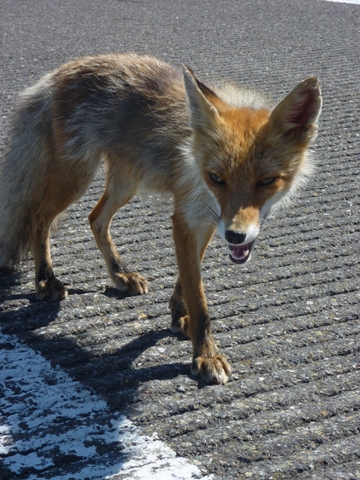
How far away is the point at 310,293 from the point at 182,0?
6850 mm

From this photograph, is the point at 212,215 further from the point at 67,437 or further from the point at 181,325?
the point at 67,437

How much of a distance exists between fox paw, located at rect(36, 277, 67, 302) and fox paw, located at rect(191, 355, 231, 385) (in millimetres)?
863

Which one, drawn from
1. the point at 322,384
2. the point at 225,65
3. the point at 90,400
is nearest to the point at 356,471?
the point at 322,384

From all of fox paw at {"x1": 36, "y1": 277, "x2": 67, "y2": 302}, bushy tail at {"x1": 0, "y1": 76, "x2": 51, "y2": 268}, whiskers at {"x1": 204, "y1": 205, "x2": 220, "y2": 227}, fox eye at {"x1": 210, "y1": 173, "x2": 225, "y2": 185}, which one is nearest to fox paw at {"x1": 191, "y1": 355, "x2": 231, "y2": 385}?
whiskers at {"x1": 204, "y1": 205, "x2": 220, "y2": 227}

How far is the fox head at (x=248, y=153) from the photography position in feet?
8.62

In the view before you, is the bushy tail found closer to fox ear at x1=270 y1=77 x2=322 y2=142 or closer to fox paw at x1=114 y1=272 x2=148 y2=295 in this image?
fox paw at x1=114 y1=272 x2=148 y2=295

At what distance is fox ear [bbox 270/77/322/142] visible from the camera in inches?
106

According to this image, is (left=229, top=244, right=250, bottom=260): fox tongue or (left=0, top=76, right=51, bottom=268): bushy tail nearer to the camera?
(left=229, top=244, right=250, bottom=260): fox tongue

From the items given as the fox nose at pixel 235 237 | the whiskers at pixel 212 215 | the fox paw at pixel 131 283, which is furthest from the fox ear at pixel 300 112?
the fox paw at pixel 131 283

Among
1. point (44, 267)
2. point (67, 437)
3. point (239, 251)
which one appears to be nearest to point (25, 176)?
point (44, 267)

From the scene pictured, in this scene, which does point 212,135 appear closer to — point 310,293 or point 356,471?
point 310,293

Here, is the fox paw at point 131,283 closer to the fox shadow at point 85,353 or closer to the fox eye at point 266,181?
the fox shadow at point 85,353

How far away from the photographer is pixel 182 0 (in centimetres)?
915

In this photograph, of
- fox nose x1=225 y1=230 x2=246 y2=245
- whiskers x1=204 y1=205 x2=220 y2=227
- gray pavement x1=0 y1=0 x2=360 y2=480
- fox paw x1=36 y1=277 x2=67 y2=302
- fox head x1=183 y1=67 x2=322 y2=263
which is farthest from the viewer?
→ fox paw x1=36 y1=277 x2=67 y2=302
